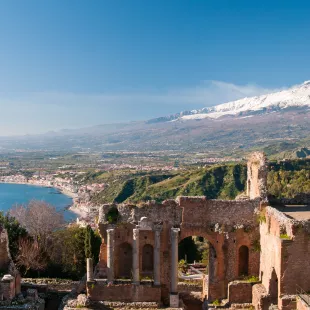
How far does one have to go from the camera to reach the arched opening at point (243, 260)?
23319mm

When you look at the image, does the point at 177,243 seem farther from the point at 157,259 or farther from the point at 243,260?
the point at 243,260

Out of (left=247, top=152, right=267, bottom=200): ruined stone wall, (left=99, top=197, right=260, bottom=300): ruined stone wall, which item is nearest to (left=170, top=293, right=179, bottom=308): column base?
(left=99, top=197, right=260, bottom=300): ruined stone wall

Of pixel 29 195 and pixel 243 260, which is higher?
pixel 243 260

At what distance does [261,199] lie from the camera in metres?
22.7

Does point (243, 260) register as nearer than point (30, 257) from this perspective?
Yes

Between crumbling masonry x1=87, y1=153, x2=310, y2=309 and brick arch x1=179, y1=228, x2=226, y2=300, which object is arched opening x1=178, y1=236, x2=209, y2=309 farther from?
crumbling masonry x1=87, y1=153, x2=310, y2=309

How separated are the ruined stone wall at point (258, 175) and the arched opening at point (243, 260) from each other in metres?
2.88

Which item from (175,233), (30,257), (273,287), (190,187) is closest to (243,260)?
(273,287)

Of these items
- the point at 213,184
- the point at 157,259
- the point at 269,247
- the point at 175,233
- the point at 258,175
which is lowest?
the point at 213,184

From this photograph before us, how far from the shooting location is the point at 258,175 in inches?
916

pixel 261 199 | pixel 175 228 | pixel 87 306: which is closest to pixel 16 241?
pixel 87 306

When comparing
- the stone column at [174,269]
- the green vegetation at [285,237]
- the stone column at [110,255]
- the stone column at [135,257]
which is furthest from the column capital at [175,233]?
the green vegetation at [285,237]

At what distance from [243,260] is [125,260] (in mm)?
6440

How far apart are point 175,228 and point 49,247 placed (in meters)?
14.4
